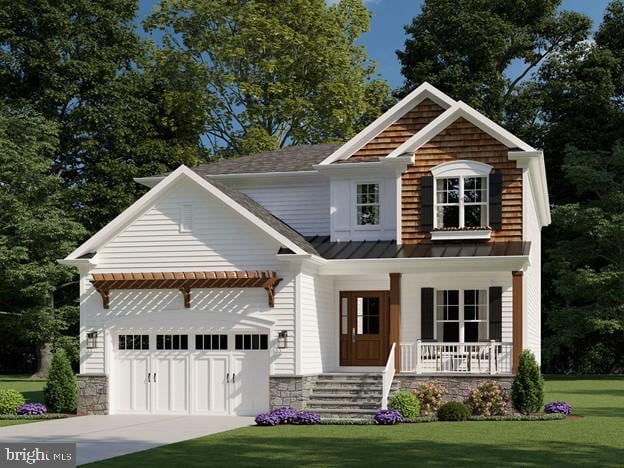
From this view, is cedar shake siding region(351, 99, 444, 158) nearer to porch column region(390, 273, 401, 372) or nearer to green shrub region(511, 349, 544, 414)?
porch column region(390, 273, 401, 372)

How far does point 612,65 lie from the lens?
1976 inches

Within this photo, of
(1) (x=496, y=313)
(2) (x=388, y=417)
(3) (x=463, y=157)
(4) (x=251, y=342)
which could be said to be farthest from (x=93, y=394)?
(3) (x=463, y=157)

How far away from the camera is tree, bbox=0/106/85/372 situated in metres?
43.5

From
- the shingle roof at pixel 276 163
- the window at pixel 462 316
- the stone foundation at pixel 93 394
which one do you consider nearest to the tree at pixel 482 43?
the shingle roof at pixel 276 163

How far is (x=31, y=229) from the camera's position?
1702 inches

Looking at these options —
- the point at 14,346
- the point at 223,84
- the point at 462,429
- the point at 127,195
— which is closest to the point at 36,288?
the point at 127,195

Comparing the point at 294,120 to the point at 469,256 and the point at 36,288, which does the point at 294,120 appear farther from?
the point at 469,256

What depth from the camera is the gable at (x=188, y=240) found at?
89.6 ft

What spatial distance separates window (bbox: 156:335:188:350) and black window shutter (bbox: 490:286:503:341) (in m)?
8.27

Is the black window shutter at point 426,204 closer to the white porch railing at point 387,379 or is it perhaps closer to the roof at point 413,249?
the roof at point 413,249

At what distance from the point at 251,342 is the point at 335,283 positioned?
161 inches

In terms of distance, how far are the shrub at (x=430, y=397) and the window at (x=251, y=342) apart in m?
4.16

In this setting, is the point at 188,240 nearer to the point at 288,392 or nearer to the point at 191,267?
the point at 191,267

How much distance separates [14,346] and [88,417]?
27662 millimetres
